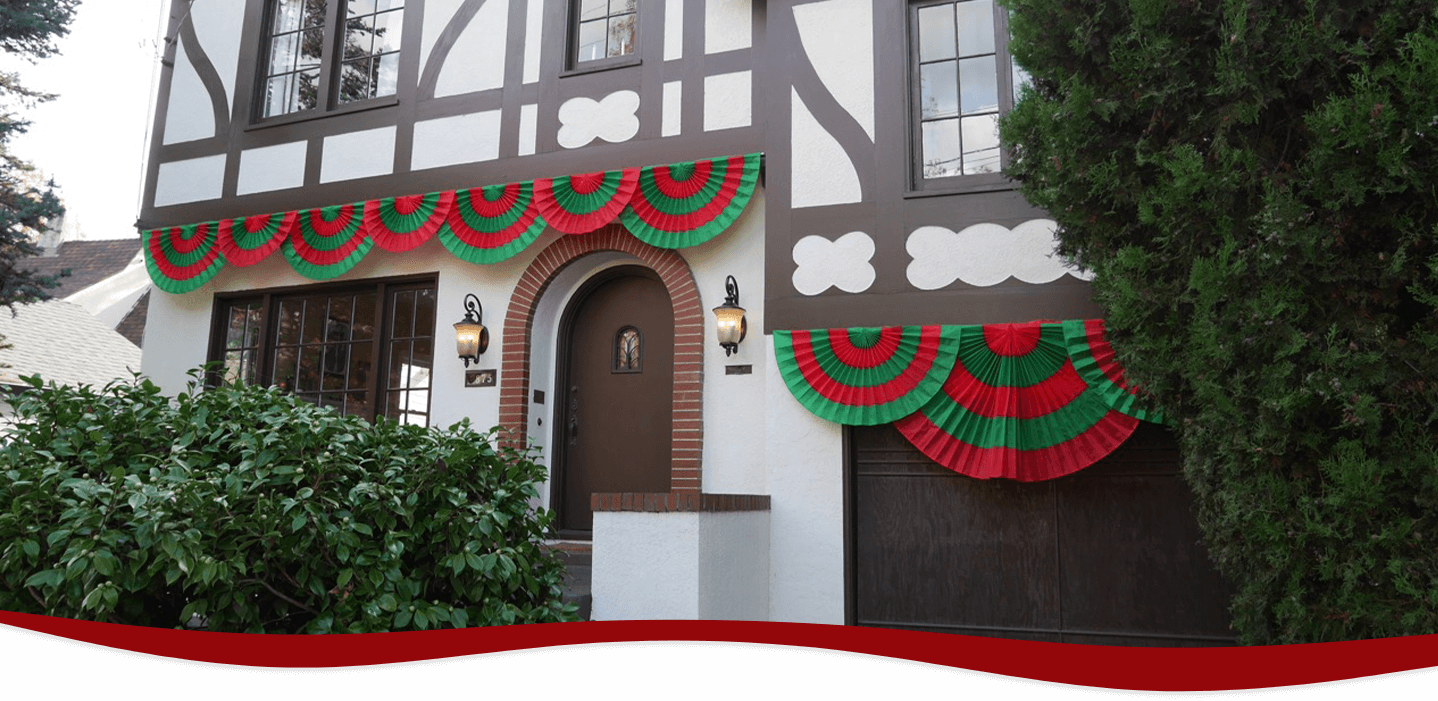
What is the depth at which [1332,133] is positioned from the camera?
110 inches

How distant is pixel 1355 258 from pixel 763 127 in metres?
3.60

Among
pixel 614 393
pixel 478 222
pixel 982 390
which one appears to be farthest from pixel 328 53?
pixel 982 390

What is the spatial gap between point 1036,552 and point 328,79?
6.26 metres

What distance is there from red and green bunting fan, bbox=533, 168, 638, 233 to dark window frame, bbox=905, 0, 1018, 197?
177cm

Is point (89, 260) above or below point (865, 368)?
above

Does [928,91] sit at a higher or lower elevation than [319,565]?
higher

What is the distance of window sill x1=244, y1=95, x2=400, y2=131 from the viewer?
275 inches

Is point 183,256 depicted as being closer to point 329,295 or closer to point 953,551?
point 329,295

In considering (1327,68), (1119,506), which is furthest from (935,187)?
(1327,68)

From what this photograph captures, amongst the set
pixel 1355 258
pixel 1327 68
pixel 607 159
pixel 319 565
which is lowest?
pixel 319 565

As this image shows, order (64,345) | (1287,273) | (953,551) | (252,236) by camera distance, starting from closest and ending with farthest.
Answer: (1287,273) → (953,551) → (252,236) → (64,345)

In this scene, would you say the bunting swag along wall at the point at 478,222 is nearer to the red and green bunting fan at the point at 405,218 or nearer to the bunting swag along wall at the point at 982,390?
the red and green bunting fan at the point at 405,218

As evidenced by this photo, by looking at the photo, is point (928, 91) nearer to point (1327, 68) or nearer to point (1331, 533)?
point (1327, 68)

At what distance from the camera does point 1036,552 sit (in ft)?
15.9
